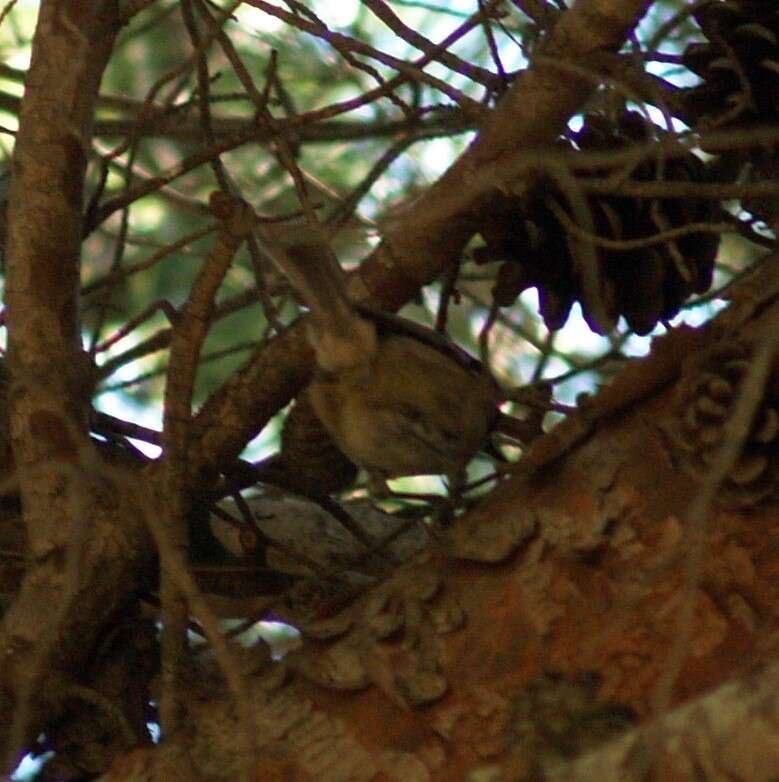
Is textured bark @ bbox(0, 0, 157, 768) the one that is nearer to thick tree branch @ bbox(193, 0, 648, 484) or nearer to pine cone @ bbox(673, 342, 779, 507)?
thick tree branch @ bbox(193, 0, 648, 484)

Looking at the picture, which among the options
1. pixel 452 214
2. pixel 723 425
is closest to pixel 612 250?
pixel 452 214

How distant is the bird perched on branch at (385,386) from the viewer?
3.56 ft

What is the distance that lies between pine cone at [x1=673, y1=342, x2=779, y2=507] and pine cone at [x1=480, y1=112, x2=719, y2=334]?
0.25m

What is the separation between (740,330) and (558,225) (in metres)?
0.29

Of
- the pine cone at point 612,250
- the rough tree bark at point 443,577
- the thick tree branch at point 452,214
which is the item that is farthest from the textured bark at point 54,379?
the pine cone at point 612,250

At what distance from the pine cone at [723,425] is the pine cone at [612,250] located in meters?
0.25

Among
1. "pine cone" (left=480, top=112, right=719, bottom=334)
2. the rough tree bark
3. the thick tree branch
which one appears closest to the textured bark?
the rough tree bark

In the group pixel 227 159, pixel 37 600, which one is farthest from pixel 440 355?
pixel 227 159

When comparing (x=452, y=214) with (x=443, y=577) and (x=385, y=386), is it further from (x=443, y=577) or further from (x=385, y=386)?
(x=443, y=577)

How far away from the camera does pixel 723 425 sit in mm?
910

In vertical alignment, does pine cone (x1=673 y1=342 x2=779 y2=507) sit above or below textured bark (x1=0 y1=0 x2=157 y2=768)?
below

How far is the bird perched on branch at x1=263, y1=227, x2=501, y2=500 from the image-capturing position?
108cm

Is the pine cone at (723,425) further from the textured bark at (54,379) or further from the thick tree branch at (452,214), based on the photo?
the textured bark at (54,379)

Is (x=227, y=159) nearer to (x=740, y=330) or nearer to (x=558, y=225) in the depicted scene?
(x=558, y=225)
